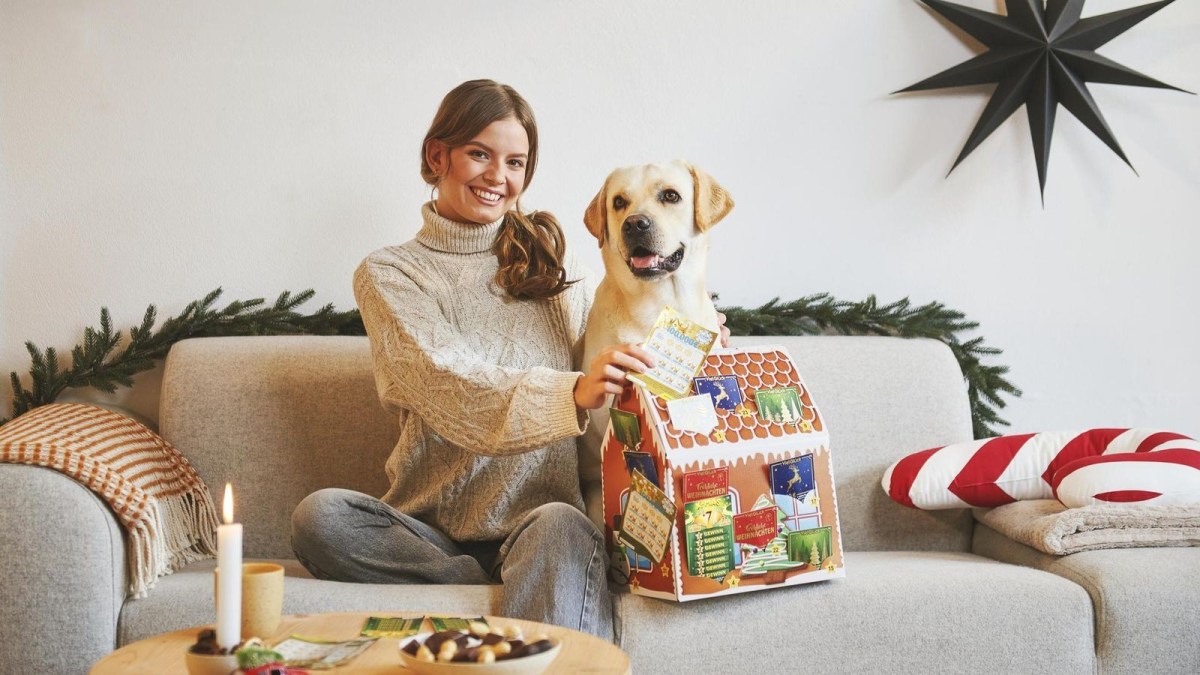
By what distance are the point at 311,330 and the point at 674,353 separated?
118 cm

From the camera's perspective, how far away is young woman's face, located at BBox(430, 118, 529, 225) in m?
1.93

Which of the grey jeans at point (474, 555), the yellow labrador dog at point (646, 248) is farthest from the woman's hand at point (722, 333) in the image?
the grey jeans at point (474, 555)

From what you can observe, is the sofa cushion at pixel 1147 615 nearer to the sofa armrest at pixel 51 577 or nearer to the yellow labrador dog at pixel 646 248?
the yellow labrador dog at pixel 646 248

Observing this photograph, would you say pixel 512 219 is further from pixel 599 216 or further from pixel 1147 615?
pixel 1147 615

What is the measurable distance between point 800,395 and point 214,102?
1.59 m

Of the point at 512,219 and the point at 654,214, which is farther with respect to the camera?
the point at 512,219

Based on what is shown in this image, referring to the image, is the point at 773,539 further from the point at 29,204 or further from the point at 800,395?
the point at 29,204

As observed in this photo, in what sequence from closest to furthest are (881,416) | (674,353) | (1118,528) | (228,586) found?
1. (228,586)
2. (674,353)
3. (1118,528)
4. (881,416)

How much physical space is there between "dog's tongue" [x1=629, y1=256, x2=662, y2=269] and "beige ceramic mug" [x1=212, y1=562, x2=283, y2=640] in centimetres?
94

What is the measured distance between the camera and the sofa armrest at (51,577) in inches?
58.9

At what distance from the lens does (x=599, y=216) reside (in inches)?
76.0

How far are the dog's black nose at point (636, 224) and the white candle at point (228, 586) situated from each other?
1016mm

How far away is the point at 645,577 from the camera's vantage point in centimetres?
157

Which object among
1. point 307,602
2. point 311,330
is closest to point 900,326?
point 311,330
